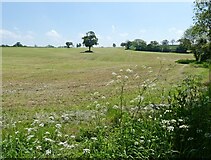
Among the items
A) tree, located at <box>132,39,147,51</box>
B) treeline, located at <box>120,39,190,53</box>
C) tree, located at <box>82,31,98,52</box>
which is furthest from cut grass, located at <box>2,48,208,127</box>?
tree, located at <box>132,39,147,51</box>

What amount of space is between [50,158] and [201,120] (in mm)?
3077

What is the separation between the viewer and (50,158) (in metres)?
5.17

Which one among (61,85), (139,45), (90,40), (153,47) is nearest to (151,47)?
(153,47)

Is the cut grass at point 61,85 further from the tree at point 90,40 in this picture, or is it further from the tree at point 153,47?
the tree at point 153,47


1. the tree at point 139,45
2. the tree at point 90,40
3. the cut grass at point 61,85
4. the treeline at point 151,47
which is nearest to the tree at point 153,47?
the treeline at point 151,47

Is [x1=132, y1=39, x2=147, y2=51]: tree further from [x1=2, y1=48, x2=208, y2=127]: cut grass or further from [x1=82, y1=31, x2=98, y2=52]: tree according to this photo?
[x1=2, y1=48, x2=208, y2=127]: cut grass

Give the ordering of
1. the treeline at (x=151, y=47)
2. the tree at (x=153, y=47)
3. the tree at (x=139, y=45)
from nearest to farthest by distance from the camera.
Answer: the treeline at (x=151, y=47) → the tree at (x=153, y=47) → the tree at (x=139, y=45)

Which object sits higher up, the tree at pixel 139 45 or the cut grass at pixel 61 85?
the tree at pixel 139 45

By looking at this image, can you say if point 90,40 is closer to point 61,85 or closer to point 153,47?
point 153,47

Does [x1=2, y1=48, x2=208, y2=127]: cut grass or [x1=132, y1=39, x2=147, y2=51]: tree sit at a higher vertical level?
[x1=132, y1=39, x2=147, y2=51]: tree

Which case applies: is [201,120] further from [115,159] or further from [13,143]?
[13,143]

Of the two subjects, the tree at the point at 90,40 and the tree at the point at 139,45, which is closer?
the tree at the point at 90,40

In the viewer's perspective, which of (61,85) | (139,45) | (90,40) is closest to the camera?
(61,85)

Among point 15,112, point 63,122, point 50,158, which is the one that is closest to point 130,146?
point 50,158
